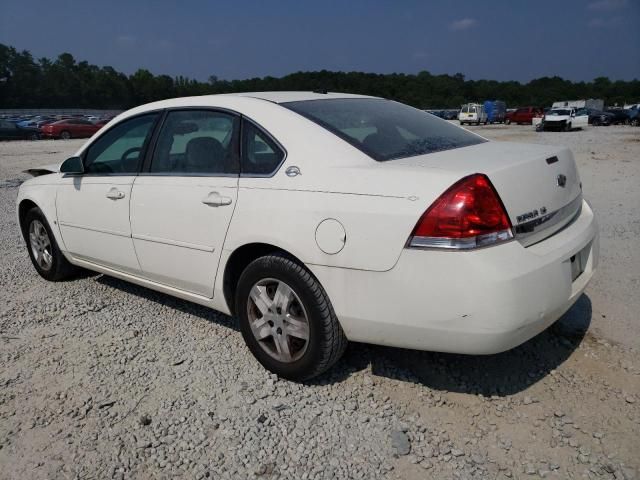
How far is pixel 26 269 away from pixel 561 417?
4.80 meters

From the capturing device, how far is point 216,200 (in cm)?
289

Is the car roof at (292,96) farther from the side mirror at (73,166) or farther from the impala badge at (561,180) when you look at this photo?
the impala badge at (561,180)

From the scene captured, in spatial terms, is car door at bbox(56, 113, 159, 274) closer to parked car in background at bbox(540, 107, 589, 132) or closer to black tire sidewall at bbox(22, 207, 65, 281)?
black tire sidewall at bbox(22, 207, 65, 281)

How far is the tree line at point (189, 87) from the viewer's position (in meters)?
80.5

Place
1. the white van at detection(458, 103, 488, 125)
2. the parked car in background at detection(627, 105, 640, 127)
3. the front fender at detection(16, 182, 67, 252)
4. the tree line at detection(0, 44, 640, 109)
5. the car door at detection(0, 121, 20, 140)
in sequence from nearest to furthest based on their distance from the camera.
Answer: the front fender at detection(16, 182, 67, 252)
the car door at detection(0, 121, 20, 140)
the parked car in background at detection(627, 105, 640, 127)
the white van at detection(458, 103, 488, 125)
the tree line at detection(0, 44, 640, 109)

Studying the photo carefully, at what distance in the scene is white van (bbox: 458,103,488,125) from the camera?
46938 mm

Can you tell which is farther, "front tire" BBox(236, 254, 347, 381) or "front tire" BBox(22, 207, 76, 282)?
"front tire" BBox(22, 207, 76, 282)

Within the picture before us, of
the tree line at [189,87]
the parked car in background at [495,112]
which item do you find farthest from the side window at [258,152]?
the tree line at [189,87]

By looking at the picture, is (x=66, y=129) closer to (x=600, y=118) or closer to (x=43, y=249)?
(x=43, y=249)

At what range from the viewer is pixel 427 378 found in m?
2.83

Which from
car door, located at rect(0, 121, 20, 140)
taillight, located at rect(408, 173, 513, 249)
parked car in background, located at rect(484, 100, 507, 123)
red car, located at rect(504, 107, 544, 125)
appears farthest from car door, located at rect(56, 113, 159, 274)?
parked car in background, located at rect(484, 100, 507, 123)

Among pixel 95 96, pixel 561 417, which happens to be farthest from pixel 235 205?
pixel 95 96

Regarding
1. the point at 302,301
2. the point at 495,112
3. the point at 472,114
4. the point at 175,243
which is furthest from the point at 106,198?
the point at 495,112

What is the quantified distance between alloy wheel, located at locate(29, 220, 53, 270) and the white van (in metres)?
46.8
